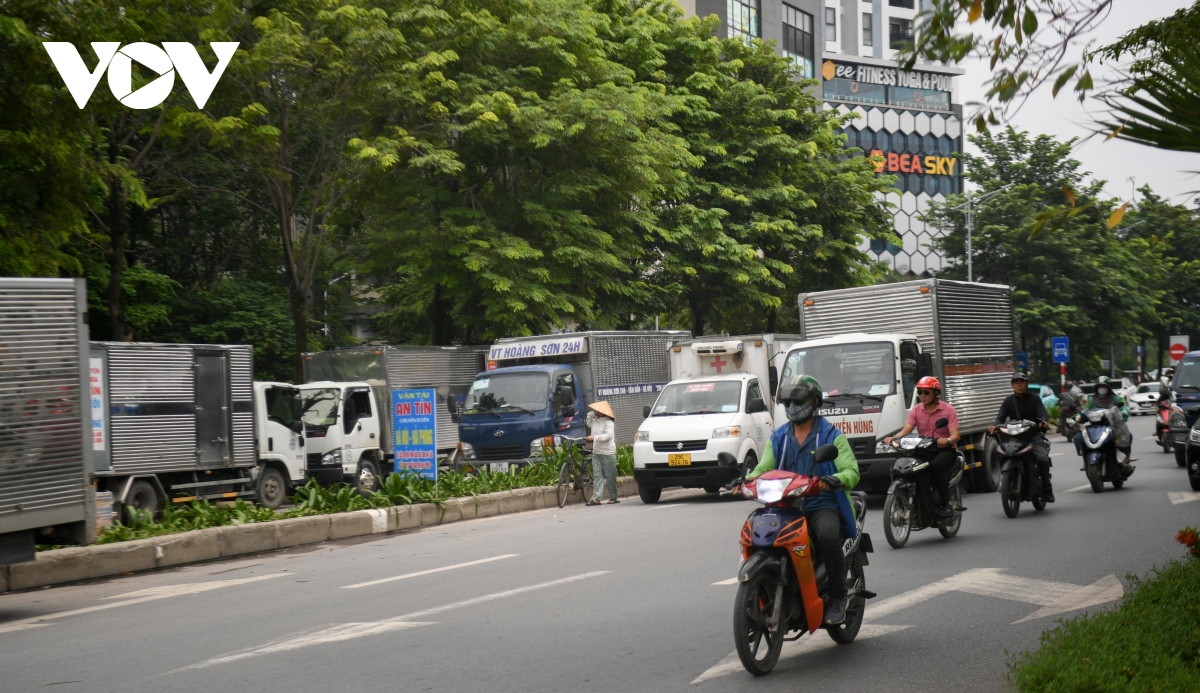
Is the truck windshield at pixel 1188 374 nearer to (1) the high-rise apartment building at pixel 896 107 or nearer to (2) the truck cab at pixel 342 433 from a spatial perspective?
(2) the truck cab at pixel 342 433

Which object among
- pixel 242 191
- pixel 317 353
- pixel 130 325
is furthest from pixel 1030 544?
pixel 242 191

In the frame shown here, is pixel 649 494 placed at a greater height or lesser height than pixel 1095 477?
lesser

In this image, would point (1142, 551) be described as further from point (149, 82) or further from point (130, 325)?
point (130, 325)

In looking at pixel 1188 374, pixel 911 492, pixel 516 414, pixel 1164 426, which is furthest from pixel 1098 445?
pixel 1164 426

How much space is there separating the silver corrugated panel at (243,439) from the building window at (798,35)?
5804 cm

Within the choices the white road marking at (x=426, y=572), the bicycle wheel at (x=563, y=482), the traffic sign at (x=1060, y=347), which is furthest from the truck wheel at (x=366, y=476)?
the traffic sign at (x=1060, y=347)

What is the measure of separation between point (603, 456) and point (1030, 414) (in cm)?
703

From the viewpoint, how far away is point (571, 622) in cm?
829

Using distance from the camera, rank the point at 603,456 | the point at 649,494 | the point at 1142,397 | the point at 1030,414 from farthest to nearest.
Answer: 1. the point at 1142,397
2. the point at 603,456
3. the point at 649,494
4. the point at 1030,414

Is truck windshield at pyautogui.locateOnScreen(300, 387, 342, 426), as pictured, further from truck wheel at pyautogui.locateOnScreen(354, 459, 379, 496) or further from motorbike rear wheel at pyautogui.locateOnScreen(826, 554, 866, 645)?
motorbike rear wheel at pyautogui.locateOnScreen(826, 554, 866, 645)

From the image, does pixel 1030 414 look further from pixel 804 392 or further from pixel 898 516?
pixel 804 392

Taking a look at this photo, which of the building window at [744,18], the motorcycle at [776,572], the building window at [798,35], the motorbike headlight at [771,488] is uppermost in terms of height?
the building window at [798,35]

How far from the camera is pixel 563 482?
19.3 metres

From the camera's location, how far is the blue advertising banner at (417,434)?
1747 cm
